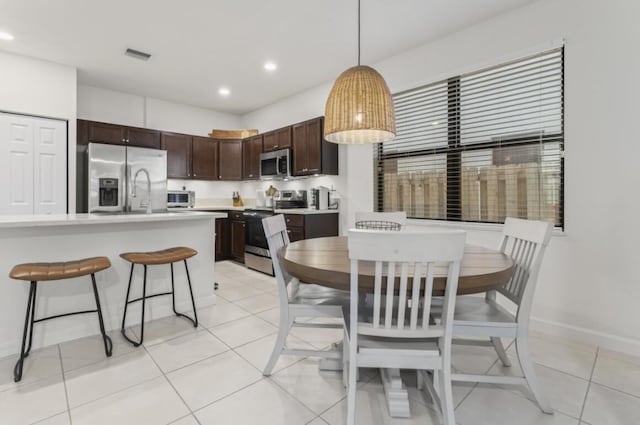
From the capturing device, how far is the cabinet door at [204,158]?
5353 mm

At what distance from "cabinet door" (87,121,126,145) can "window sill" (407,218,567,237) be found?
427 centimetres

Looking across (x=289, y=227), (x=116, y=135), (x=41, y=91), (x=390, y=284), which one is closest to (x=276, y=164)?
(x=289, y=227)

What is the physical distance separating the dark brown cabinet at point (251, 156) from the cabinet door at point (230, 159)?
0.37 feet

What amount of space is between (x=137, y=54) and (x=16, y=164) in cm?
193

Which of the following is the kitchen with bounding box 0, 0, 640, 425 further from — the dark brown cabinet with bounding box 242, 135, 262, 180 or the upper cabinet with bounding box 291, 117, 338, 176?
the dark brown cabinet with bounding box 242, 135, 262, 180

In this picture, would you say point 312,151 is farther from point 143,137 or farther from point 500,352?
point 500,352

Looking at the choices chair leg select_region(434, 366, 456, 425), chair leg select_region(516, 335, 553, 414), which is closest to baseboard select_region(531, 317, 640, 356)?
chair leg select_region(516, 335, 553, 414)

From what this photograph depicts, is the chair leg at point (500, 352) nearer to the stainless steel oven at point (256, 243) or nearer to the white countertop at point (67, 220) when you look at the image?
Result: the white countertop at point (67, 220)

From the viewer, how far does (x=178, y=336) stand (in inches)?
97.1

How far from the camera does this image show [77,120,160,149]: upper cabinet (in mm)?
4215

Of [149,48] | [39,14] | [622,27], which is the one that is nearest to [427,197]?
[622,27]

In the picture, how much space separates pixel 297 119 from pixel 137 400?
13.5 feet

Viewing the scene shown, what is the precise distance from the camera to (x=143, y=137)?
4.75 metres

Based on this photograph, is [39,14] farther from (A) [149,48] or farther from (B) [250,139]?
(B) [250,139]
